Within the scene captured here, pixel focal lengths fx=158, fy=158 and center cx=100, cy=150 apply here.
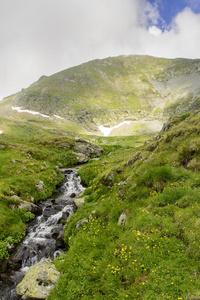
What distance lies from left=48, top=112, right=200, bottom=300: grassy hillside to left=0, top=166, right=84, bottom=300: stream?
201 centimetres

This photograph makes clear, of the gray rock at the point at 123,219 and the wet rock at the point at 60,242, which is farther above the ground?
the gray rock at the point at 123,219

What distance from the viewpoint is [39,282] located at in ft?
33.4

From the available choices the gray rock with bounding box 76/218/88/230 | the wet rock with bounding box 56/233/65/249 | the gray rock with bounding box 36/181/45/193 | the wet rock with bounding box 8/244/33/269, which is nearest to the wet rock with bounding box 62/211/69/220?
the wet rock with bounding box 56/233/65/249

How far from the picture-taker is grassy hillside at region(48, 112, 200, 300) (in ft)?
23.6

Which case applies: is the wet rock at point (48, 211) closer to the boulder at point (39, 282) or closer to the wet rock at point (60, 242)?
the wet rock at point (60, 242)

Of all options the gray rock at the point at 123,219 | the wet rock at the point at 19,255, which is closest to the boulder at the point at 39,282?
the wet rock at the point at 19,255

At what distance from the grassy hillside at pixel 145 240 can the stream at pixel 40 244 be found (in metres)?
2.01

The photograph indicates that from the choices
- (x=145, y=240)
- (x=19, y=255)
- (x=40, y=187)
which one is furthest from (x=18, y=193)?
(x=145, y=240)

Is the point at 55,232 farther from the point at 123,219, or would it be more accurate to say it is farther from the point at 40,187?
the point at 40,187

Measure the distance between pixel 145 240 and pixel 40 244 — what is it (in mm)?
11466

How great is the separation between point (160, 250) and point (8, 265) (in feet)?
41.3

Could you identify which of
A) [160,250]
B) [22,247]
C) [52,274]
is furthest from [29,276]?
[160,250]

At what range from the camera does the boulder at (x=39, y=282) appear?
9.71 metres

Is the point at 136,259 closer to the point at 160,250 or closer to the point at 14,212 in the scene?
the point at 160,250
